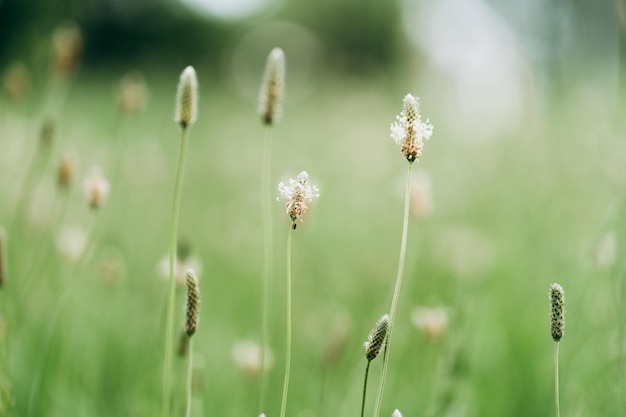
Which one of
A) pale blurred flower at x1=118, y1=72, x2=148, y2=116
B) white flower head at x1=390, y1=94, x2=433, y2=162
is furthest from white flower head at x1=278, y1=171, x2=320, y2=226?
pale blurred flower at x1=118, y1=72, x2=148, y2=116

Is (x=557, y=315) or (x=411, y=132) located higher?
(x=411, y=132)

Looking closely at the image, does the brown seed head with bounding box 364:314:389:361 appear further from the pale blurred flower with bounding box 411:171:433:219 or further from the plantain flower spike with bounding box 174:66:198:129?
the pale blurred flower with bounding box 411:171:433:219

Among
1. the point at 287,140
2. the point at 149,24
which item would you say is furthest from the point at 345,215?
the point at 149,24

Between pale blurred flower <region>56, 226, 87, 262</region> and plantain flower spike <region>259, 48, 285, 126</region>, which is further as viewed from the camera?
pale blurred flower <region>56, 226, 87, 262</region>

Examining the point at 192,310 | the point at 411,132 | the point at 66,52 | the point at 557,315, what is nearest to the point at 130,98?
the point at 66,52

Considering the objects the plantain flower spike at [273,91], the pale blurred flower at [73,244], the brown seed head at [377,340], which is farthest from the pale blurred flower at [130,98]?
the brown seed head at [377,340]

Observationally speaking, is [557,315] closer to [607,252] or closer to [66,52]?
[607,252]

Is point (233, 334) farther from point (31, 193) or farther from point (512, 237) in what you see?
point (512, 237)

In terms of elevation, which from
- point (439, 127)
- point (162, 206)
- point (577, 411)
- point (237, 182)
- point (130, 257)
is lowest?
point (577, 411)
